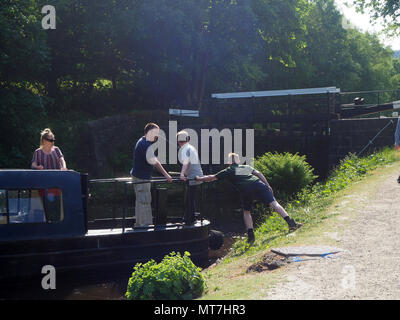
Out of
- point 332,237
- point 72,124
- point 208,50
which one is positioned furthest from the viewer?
point 208,50

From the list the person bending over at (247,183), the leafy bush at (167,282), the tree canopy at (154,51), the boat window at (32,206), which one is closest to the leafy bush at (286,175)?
the person bending over at (247,183)

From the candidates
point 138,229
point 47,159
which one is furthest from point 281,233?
point 47,159

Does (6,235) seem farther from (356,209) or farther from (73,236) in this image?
(356,209)

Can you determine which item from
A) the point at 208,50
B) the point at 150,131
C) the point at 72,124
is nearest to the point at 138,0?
the point at 208,50

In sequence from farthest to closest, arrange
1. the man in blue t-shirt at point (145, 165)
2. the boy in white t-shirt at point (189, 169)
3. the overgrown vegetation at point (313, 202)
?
the overgrown vegetation at point (313, 202) < the boy in white t-shirt at point (189, 169) < the man in blue t-shirt at point (145, 165)

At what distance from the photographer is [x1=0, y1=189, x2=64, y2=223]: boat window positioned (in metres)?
9.02

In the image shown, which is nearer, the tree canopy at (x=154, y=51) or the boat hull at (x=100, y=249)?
the boat hull at (x=100, y=249)

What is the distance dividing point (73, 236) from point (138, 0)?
19437 millimetres

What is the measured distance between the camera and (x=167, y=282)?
607 cm

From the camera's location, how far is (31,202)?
9.27 metres

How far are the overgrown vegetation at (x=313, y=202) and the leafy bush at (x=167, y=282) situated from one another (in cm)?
286

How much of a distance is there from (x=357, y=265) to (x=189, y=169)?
442 centimetres

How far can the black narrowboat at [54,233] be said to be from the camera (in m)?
9.02

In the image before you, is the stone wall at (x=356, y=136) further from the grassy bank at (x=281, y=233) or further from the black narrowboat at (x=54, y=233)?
the black narrowboat at (x=54, y=233)
